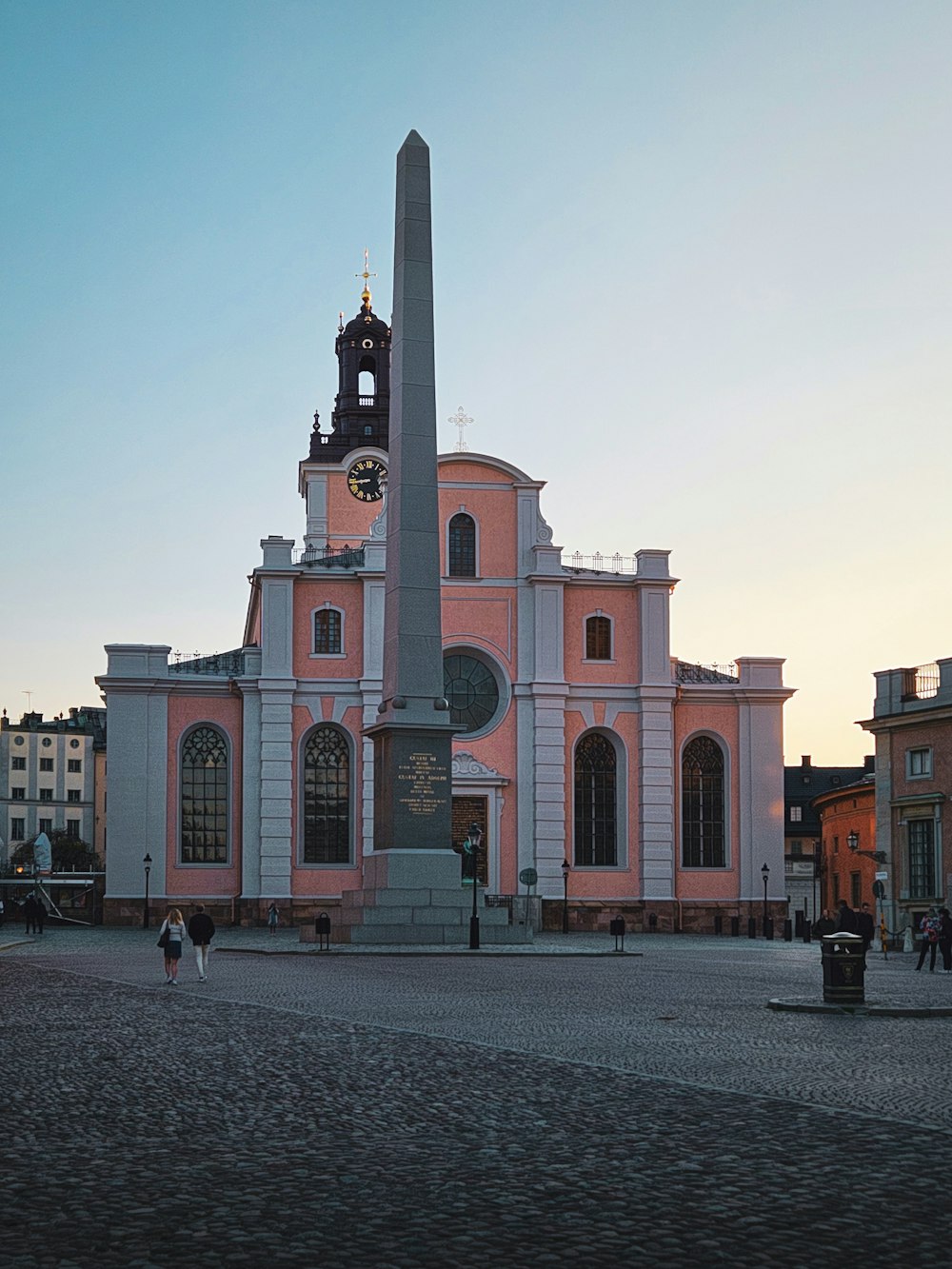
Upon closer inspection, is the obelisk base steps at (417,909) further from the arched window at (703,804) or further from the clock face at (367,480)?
the clock face at (367,480)

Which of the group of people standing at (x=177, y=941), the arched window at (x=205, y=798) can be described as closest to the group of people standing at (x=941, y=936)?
the group of people standing at (x=177, y=941)

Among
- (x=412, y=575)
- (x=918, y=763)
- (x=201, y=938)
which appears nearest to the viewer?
(x=201, y=938)

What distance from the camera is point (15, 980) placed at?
23016 millimetres

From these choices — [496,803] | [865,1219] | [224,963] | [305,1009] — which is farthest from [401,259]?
[865,1219]

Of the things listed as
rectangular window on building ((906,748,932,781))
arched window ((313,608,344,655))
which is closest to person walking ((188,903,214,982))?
rectangular window on building ((906,748,932,781))

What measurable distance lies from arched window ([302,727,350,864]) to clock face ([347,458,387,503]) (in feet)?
51.2

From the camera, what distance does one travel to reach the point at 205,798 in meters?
56.2

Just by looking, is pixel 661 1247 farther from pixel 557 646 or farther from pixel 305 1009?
pixel 557 646

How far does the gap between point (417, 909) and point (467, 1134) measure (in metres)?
23.3

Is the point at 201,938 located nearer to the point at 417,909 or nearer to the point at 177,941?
the point at 177,941

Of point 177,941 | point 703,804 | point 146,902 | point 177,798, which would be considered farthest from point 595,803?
point 177,941

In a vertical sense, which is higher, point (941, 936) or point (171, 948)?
point (171, 948)

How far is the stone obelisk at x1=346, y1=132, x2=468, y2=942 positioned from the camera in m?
32.6

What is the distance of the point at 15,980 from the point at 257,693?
33177mm
